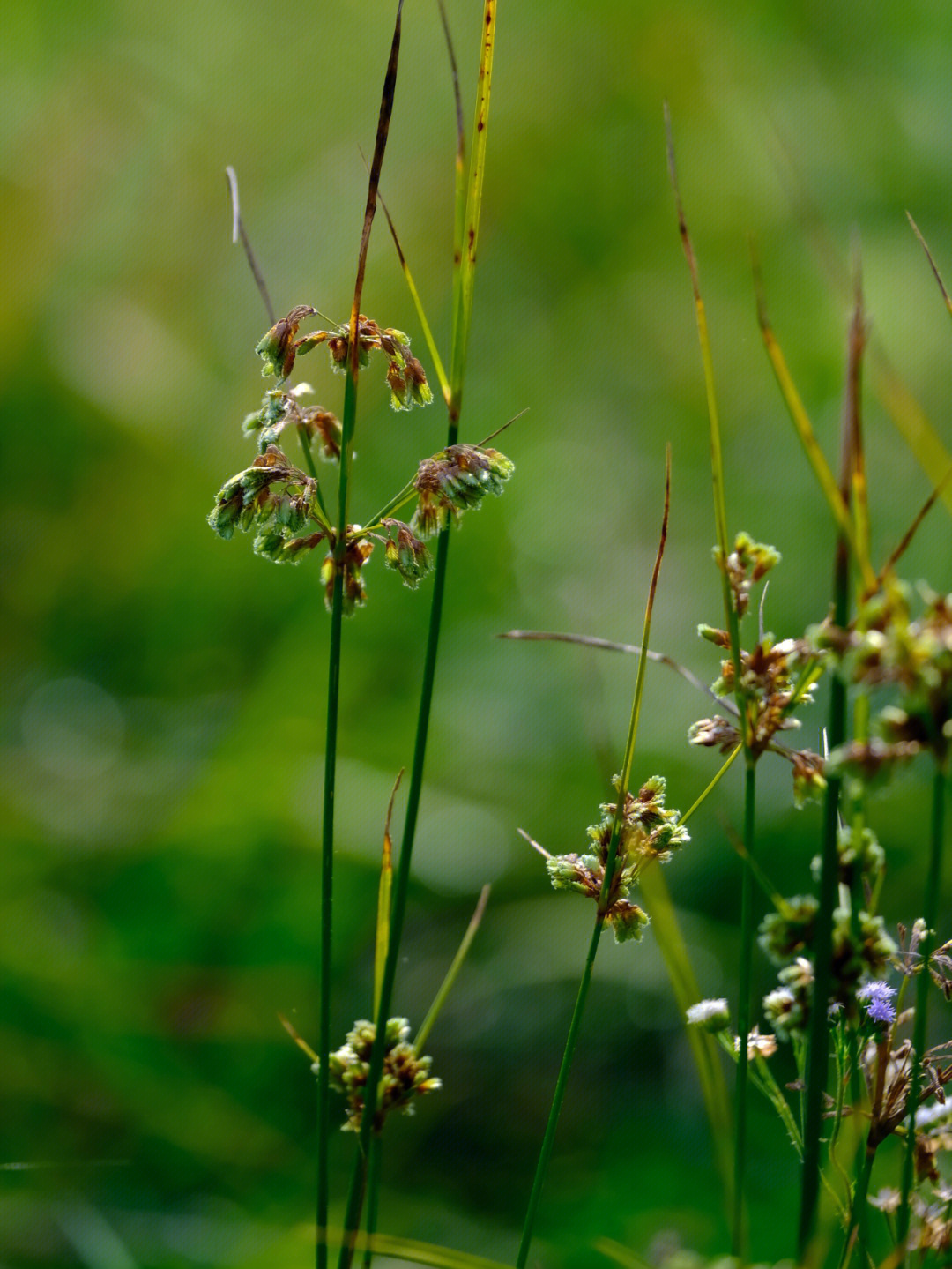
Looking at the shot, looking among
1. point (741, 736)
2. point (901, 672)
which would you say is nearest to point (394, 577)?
point (741, 736)

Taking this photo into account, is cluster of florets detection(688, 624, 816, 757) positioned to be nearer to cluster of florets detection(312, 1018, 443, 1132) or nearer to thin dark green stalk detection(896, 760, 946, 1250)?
thin dark green stalk detection(896, 760, 946, 1250)

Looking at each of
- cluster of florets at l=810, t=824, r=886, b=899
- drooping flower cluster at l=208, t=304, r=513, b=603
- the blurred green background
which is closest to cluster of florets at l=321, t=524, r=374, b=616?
drooping flower cluster at l=208, t=304, r=513, b=603

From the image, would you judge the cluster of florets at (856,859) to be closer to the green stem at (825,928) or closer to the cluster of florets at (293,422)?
the green stem at (825,928)

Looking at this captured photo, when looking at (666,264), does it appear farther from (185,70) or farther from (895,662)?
(895,662)

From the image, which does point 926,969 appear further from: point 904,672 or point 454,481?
point 454,481

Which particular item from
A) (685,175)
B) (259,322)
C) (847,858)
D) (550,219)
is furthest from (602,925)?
(685,175)

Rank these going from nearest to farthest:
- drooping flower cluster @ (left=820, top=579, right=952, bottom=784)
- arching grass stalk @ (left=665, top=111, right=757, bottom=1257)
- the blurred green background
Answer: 1. drooping flower cluster @ (left=820, top=579, right=952, bottom=784)
2. arching grass stalk @ (left=665, top=111, right=757, bottom=1257)
3. the blurred green background

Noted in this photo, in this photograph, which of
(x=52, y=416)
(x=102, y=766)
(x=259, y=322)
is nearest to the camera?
(x=102, y=766)
